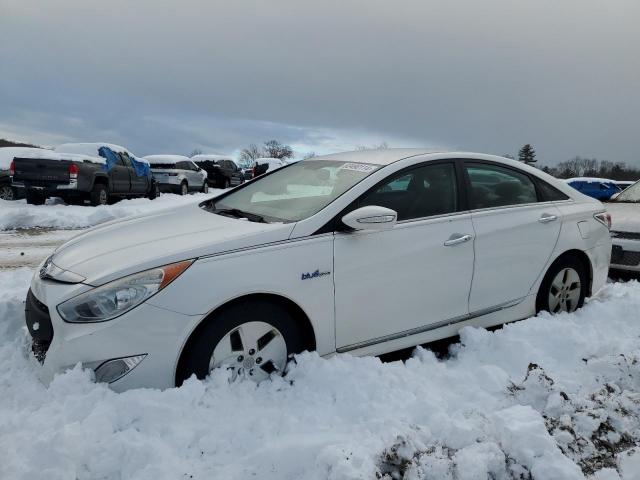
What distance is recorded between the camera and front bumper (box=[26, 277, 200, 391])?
2559 mm

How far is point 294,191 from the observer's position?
12.4 ft

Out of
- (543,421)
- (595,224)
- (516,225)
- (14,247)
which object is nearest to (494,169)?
(516,225)

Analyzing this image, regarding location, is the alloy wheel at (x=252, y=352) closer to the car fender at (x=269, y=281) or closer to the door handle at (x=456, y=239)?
the car fender at (x=269, y=281)

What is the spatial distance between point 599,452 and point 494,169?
224 cm

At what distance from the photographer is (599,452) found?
2535 millimetres

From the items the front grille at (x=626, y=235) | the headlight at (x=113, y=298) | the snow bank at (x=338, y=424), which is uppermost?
the headlight at (x=113, y=298)

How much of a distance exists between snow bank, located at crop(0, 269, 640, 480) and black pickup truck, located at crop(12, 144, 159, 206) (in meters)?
10.4

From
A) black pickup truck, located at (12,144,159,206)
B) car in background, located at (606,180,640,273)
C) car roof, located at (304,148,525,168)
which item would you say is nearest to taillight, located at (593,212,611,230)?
car roof, located at (304,148,525,168)

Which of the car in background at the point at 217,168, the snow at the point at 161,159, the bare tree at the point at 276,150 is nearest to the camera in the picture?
the snow at the point at 161,159

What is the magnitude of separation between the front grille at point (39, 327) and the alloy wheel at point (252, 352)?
0.87m

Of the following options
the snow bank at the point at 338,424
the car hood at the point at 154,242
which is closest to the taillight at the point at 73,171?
the car hood at the point at 154,242

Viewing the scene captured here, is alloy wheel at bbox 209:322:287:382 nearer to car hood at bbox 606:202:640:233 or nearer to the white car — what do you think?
the white car

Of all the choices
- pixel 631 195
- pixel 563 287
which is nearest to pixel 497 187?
pixel 563 287

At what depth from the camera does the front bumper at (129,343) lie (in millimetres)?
2559
